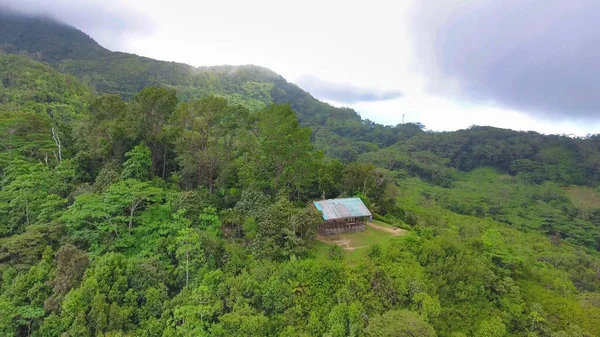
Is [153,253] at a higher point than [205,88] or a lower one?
lower

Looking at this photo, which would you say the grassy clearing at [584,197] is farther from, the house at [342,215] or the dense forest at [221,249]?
the house at [342,215]

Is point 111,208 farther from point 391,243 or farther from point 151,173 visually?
point 391,243

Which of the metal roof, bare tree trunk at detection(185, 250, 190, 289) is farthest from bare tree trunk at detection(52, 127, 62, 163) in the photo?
the metal roof

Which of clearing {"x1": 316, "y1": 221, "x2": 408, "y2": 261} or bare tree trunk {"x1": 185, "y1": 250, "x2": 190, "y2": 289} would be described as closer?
bare tree trunk {"x1": 185, "y1": 250, "x2": 190, "y2": 289}

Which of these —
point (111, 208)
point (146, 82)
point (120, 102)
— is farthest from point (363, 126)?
point (111, 208)

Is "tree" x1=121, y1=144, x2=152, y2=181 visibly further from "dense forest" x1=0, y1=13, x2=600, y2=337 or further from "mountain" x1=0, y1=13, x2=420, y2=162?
"mountain" x1=0, y1=13, x2=420, y2=162

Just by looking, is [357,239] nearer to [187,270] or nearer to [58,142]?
[187,270]

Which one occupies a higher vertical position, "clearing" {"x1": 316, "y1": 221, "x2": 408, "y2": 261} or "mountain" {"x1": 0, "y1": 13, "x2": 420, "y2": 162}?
"mountain" {"x1": 0, "y1": 13, "x2": 420, "y2": 162}
